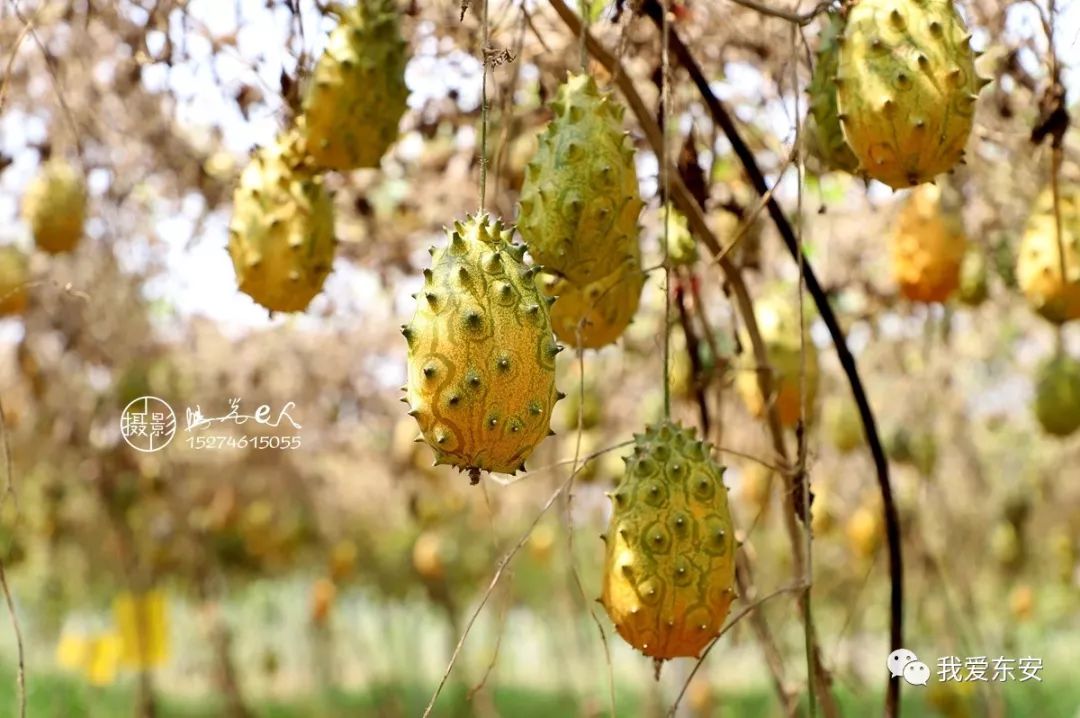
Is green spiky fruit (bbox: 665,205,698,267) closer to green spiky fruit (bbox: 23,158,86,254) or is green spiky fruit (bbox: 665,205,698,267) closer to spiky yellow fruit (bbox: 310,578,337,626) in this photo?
green spiky fruit (bbox: 23,158,86,254)

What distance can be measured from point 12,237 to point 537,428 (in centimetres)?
399

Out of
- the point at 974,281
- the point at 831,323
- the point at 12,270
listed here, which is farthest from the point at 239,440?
the point at 831,323

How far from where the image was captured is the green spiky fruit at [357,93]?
2.01m

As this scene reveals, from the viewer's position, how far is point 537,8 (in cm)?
Result: 267

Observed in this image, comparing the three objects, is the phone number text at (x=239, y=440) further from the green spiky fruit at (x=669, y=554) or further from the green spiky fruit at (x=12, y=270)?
the green spiky fruit at (x=669, y=554)

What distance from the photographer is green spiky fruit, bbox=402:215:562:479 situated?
1.34 m

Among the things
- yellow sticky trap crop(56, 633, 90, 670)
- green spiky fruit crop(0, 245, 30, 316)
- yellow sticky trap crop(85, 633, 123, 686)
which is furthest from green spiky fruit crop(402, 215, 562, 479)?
yellow sticky trap crop(56, 633, 90, 670)

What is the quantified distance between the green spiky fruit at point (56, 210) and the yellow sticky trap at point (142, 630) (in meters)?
2.85

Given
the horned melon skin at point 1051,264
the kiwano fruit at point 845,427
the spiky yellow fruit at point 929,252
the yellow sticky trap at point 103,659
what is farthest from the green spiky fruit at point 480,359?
the yellow sticky trap at point 103,659

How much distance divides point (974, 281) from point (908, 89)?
2.25 m

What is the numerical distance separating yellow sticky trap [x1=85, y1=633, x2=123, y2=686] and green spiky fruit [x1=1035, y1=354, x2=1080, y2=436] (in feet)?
25.9

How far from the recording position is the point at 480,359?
1337 mm

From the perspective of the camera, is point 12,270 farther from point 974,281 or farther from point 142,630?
point 974,281

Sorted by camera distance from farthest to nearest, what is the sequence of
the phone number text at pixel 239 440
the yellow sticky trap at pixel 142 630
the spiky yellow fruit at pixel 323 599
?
the spiky yellow fruit at pixel 323 599 < the yellow sticky trap at pixel 142 630 < the phone number text at pixel 239 440
